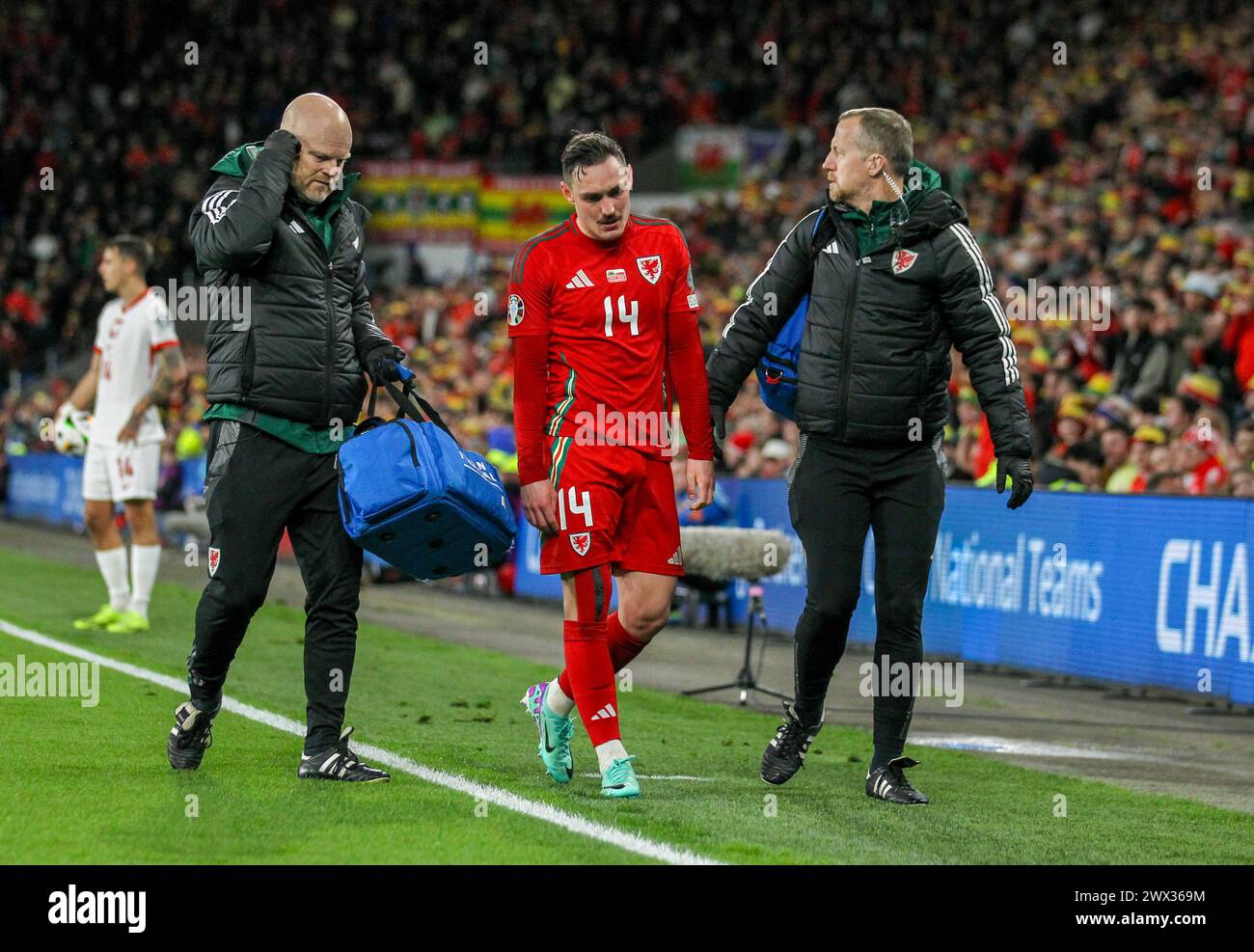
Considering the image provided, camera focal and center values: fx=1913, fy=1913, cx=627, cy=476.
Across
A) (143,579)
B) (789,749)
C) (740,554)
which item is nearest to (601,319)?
(789,749)

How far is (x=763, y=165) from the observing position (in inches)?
1241

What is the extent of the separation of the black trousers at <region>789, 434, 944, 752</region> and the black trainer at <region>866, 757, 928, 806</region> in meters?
0.07

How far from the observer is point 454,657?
41.9 feet

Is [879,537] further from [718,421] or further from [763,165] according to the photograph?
[763,165]

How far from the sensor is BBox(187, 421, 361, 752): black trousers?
6.80 m

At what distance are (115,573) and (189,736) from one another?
6161 millimetres

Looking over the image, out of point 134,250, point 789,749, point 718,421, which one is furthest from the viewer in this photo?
point 134,250

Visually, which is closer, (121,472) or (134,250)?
(134,250)

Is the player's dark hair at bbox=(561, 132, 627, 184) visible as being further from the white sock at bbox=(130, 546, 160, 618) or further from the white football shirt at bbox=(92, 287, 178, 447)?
the white sock at bbox=(130, 546, 160, 618)

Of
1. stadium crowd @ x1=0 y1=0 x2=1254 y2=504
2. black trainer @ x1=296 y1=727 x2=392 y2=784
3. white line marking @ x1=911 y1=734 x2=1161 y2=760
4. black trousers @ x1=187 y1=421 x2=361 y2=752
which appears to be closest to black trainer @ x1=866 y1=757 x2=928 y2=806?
black trainer @ x1=296 y1=727 x2=392 y2=784
